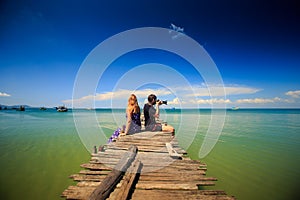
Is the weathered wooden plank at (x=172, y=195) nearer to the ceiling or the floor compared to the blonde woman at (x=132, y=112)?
nearer to the floor

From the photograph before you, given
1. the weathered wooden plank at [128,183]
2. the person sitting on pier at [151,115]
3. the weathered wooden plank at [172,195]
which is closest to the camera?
the weathered wooden plank at [128,183]

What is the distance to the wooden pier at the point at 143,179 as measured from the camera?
292cm

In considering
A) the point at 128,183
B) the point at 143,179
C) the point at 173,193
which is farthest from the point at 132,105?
the point at 173,193

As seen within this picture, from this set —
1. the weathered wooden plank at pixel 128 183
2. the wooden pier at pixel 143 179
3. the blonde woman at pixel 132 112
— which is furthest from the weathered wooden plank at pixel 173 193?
the blonde woman at pixel 132 112

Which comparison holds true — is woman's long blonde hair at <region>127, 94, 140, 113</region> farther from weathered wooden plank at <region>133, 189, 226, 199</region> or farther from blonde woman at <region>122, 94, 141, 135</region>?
weathered wooden plank at <region>133, 189, 226, 199</region>

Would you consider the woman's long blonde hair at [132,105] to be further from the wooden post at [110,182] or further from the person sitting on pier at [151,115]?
the wooden post at [110,182]

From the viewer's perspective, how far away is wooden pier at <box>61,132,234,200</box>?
2920 millimetres

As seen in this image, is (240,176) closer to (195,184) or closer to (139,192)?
(195,184)

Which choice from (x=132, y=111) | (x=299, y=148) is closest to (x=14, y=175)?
(x=132, y=111)

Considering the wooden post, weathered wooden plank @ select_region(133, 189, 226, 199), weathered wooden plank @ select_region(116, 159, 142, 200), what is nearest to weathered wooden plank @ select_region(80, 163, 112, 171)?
the wooden post

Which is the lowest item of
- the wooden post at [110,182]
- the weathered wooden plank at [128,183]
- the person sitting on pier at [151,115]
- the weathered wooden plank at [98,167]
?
the weathered wooden plank at [98,167]

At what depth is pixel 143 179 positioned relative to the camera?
3.56 meters

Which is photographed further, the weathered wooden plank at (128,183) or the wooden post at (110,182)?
the weathered wooden plank at (128,183)

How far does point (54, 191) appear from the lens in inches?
187
